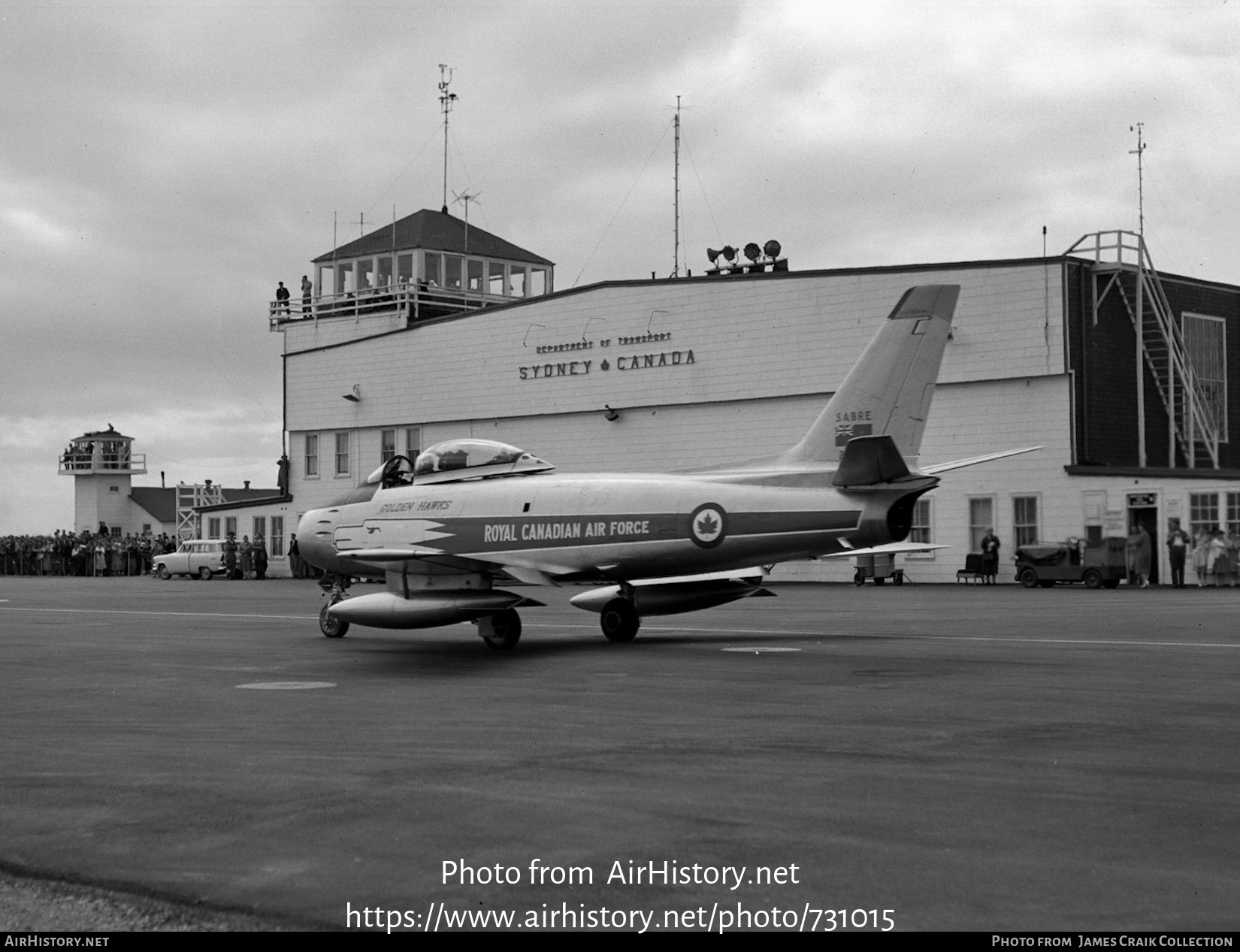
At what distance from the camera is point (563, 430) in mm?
52844

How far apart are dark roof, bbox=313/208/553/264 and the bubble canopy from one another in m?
40.5

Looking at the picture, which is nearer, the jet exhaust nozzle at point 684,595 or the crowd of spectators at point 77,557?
the jet exhaust nozzle at point 684,595

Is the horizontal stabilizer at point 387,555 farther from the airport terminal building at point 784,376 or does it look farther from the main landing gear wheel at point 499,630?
the airport terminal building at point 784,376

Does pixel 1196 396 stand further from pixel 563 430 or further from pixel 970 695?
pixel 970 695

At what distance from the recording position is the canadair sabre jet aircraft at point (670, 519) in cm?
1836

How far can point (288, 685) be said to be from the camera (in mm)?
14594

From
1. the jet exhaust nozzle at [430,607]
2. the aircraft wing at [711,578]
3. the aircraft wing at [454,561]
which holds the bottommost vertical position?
the jet exhaust nozzle at [430,607]

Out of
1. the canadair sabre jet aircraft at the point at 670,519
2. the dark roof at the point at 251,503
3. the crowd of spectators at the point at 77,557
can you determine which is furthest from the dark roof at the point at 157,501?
the canadair sabre jet aircraft at the point at 670,519

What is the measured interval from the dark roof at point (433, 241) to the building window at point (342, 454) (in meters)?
→ 8.16

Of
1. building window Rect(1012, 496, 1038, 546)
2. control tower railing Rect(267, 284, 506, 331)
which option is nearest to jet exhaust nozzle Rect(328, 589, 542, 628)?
building window Rect(1012, 496, 1038, 546)

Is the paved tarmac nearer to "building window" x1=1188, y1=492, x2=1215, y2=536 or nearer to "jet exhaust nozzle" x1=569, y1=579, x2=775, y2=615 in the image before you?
"jet exhaust nozzle" x1=569, y1=579, x2=775, y2=615

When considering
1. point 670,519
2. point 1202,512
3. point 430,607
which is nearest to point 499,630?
point 430,607

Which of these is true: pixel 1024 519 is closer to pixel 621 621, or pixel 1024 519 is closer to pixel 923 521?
pixel 923 521

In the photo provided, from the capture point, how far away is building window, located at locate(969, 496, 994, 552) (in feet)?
142
